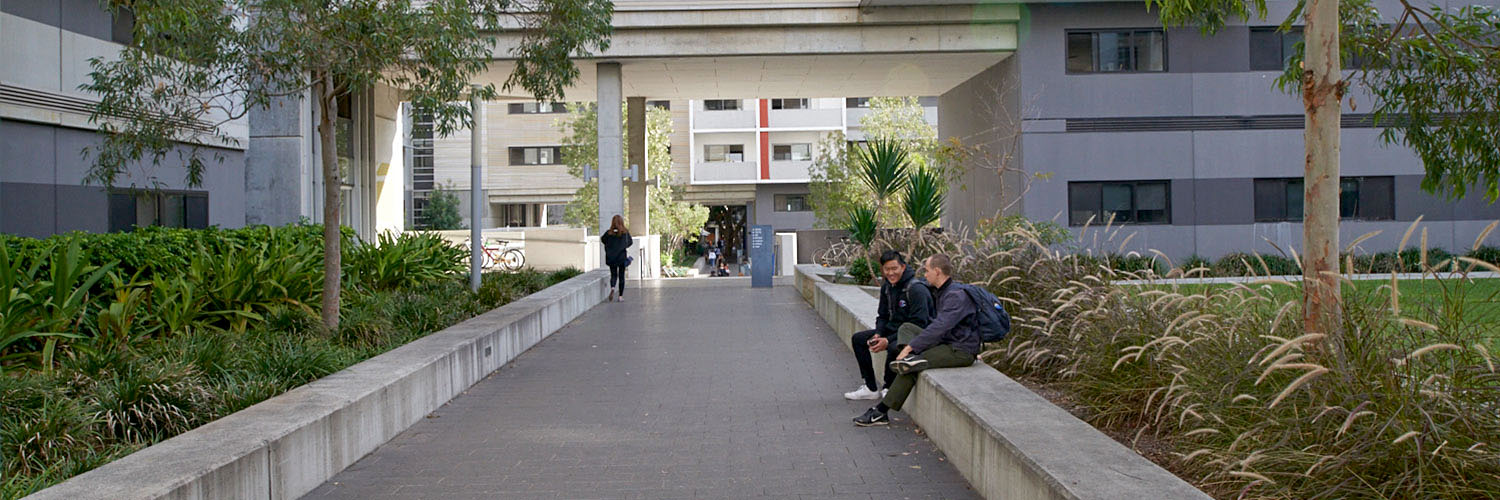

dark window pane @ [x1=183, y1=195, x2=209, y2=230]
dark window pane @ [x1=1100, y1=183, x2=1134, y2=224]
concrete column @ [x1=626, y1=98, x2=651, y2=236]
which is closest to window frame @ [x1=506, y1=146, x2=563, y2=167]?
concrete column @ [x1=626, y1=98, x2=651, y2=236]

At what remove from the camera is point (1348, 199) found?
2847 centimetres

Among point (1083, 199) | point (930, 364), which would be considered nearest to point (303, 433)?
point (930, 364)

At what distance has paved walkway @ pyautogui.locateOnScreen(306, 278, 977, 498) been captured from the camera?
277 inches

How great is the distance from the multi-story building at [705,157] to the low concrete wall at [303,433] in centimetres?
4620

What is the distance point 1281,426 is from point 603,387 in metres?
Result: 6.77

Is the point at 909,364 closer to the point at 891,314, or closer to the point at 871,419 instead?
the point at 871,419

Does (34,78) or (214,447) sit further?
(34,78)

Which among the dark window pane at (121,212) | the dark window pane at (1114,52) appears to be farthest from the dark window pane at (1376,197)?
the dark window pane at (121,212)

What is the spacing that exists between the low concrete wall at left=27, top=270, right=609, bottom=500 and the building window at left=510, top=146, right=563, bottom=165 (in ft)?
151

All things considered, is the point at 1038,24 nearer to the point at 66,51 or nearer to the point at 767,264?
the point at 767,264

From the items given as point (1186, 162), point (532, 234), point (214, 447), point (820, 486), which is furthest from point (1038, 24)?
point (214, 447)

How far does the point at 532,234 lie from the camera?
33844 mm

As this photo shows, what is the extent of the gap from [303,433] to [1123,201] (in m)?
24.4

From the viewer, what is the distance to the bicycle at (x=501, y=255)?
3219 cm
